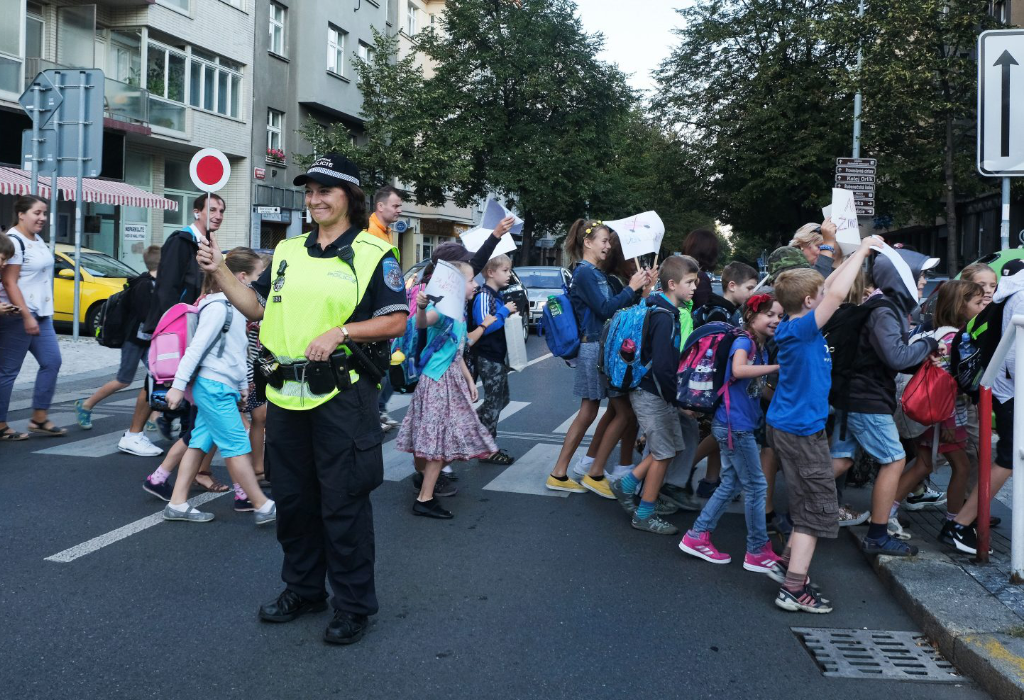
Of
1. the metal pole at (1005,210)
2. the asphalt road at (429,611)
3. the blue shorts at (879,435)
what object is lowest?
the asphalt road at (429,611)

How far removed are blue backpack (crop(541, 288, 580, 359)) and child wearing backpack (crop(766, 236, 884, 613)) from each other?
2.26 m

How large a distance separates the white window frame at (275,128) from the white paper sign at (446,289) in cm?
2878

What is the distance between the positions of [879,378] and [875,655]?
1.57m

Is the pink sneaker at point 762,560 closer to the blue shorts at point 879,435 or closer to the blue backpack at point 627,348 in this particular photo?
the blue shorts at point 879,435

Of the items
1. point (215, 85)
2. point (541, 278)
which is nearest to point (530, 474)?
point (541, 278)

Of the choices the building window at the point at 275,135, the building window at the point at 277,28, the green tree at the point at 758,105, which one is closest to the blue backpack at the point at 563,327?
the green tree at the point at 758,105

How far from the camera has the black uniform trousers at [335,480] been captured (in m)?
3.98

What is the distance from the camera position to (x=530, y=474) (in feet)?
24.9

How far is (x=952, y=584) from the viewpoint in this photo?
4.73m

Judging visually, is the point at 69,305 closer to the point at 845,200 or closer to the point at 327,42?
the point at 845,200

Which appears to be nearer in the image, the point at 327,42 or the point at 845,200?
the point at 845,200

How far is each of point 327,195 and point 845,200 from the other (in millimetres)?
3015

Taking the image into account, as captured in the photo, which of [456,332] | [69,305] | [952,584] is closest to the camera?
[952,584]

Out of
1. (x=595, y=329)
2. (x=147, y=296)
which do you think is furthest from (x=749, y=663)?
(x=147, y=296)
